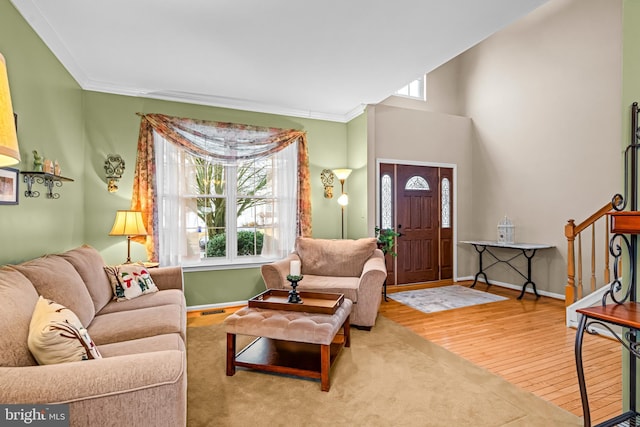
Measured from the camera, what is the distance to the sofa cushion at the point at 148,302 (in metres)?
2.57

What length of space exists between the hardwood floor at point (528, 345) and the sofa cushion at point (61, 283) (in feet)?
5.11

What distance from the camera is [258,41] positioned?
2.84 metres

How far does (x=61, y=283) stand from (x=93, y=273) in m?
0.63

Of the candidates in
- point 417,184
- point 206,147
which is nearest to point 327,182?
point 417,184

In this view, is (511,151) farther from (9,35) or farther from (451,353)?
(9,35)

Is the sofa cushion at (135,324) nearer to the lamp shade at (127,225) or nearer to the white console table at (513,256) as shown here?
the lamp shade at (127,225)

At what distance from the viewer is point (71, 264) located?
7.68ft

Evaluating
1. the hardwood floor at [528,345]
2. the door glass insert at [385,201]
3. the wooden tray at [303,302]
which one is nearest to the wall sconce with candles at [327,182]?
the door glass insert at [385,201]

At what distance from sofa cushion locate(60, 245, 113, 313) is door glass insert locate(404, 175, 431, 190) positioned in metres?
4.19

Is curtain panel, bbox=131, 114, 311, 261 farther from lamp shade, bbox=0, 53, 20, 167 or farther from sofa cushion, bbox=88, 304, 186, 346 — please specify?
lamp shade, bbox=0, 53, 20, 167

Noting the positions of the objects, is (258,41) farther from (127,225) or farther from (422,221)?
(422,221)

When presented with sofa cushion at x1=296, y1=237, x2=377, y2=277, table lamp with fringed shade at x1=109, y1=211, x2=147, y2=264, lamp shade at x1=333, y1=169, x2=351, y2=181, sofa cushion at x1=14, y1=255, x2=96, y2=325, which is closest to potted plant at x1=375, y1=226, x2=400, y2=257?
sofa cushion at x1=296, y1=237, x2=377, y2=277

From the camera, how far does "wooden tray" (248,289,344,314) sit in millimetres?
2543

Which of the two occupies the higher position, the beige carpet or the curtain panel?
the curtain panel
